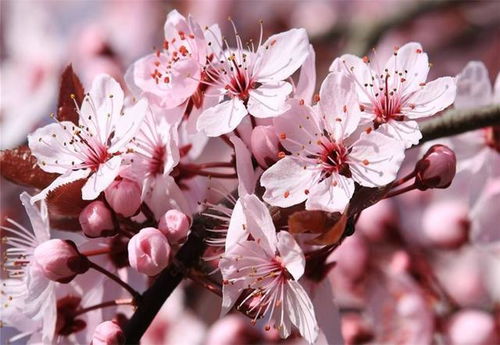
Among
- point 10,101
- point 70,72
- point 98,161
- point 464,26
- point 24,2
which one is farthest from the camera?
point 24,2

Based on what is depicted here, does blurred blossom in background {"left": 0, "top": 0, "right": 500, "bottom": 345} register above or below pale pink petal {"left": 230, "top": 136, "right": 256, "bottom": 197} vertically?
below

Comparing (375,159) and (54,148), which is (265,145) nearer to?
(375,159)

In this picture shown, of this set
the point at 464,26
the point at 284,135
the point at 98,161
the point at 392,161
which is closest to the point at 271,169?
the point at 284,135

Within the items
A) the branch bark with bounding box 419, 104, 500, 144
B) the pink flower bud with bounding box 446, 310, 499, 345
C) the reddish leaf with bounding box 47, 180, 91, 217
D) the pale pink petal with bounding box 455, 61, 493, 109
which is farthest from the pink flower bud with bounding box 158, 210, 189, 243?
the pink flower bud with bounding box 446, 310, 499, 345

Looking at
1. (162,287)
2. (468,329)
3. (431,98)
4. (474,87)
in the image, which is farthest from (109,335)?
(468,329)

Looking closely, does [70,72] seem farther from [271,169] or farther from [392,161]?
[392,161]

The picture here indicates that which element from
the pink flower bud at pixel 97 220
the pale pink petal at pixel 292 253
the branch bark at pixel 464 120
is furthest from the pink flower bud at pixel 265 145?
the branch bark at pixel 464 120

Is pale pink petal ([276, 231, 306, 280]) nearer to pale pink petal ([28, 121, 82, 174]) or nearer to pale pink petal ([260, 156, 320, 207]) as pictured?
pale pink petal ([260, 156, 320, 207])
